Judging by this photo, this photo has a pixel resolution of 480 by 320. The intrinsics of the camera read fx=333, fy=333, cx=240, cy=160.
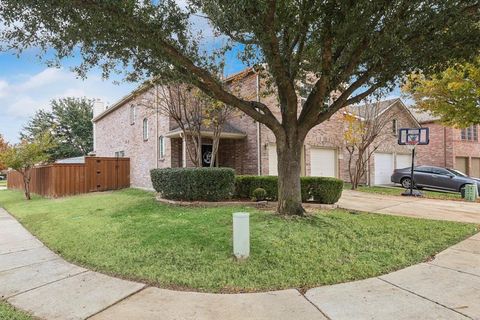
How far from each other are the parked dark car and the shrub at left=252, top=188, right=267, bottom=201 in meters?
11.4

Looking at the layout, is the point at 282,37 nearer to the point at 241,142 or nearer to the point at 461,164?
the point at 241,142

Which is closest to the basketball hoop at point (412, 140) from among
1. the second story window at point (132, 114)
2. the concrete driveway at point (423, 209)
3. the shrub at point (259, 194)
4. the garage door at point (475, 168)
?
the concrete driveway at point (423, 209)

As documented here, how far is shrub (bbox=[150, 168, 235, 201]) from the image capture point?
1051cm

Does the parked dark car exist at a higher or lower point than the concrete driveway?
higher

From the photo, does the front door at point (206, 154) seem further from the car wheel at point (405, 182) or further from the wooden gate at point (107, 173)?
the car wheel at point (405, 182)

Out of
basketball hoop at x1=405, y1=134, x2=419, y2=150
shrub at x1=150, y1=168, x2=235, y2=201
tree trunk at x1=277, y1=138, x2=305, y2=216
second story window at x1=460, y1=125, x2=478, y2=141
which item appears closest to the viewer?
tree trunk at x1=277, y1=138, x2=305, y2=216

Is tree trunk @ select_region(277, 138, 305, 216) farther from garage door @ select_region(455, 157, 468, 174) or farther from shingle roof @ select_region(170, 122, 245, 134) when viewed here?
garage door @ select_region(455, 157, 468, 174)

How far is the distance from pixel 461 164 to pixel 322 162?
1540 cm

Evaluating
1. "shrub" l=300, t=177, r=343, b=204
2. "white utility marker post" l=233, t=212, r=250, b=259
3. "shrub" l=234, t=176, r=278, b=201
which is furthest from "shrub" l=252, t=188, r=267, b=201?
"white utility marker post" l=233, t=212, r=250, b=259

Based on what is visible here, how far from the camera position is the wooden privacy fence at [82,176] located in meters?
16.9

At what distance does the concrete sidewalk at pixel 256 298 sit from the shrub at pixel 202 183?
5.60 meters

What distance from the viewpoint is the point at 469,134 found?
26.7 metres

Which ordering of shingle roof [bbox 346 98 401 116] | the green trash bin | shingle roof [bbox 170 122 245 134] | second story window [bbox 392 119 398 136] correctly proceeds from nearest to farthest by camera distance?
the green trash bin → shingle roof [bbox 170 122 245 134] → shingle roof [bbox 346 98 401 116] → second story window [bbox 392 119 398 136]

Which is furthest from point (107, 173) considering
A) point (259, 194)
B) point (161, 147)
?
point (259, 194)
